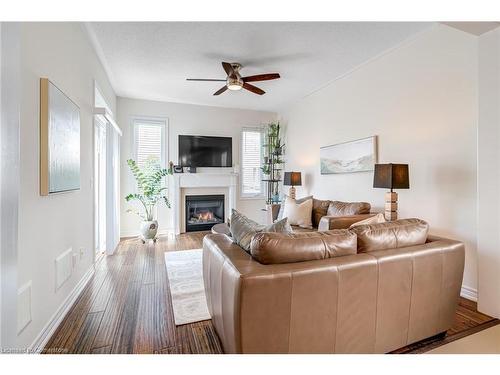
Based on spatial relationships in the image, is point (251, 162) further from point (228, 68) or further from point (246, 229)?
point (246, 229)

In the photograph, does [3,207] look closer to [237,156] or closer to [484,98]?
[484,98]

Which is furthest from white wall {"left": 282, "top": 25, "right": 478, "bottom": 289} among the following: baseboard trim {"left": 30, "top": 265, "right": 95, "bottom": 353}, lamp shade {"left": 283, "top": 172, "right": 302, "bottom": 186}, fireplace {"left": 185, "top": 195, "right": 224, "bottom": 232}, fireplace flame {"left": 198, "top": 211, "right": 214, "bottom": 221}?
baseboard trim {"left": 30, "top": 265, "right": 95, "bottom": 353}

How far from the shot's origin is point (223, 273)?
4.60 feet

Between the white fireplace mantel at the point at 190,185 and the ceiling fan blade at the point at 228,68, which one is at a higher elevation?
the ceiling fan blade at the point at 228,68

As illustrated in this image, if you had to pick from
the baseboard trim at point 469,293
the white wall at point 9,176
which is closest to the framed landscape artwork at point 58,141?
the white wall at point 9,176

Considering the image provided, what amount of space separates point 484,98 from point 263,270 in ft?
7.96

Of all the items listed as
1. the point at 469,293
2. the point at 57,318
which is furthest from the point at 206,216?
the point at 469,293

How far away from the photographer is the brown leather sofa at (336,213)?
117 inches

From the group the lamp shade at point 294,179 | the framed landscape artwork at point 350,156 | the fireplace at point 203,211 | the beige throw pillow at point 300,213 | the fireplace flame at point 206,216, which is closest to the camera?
the framed landscape artwork at point 350,156

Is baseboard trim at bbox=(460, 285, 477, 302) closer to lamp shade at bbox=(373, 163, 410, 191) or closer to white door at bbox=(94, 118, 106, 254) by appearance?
lamp shade at bbox=(373, 163, 410, 191)

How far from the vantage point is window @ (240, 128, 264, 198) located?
592 cm

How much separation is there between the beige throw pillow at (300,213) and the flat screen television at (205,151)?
230 cm

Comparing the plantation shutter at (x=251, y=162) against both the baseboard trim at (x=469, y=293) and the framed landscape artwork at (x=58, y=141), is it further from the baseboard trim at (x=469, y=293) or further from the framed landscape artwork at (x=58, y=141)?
the baseboard trim at (x=469, y=293)

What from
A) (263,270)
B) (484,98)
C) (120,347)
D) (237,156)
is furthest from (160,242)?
(484,98)
